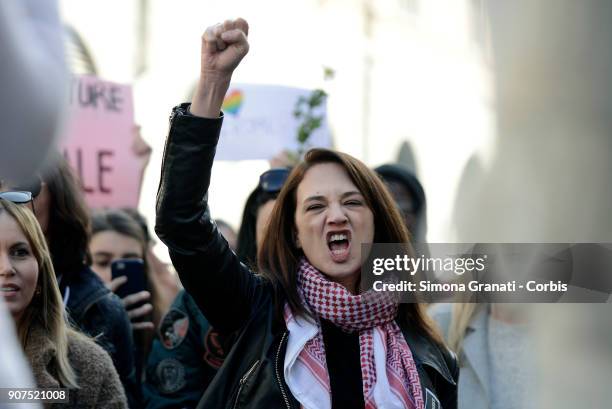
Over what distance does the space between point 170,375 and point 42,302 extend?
490 mm

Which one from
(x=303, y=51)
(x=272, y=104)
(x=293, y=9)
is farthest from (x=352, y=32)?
(x=272, y=104)

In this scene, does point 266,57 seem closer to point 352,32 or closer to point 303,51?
point 303,51

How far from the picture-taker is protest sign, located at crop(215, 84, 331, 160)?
499 cm

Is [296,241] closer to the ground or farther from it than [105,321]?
farther from it

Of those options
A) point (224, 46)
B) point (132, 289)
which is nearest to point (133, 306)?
point (132, 289)

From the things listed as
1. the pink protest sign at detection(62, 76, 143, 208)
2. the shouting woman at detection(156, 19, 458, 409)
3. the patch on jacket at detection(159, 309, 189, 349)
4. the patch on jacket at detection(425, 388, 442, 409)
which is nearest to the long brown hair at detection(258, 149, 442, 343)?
the shouting woman at detection(156, 19, 458, 409)

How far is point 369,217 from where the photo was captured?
2.88 metres

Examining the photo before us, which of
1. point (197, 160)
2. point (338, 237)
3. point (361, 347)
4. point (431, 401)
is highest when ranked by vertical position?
point (197, 160)

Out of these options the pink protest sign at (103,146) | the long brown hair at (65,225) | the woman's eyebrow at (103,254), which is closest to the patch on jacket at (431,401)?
the long brown hair at (65,225)

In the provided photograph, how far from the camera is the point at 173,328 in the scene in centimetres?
325

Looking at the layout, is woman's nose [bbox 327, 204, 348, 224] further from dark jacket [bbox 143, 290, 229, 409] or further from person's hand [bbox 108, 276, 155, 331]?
person's hand [bbox 108, 276, 155, 331]

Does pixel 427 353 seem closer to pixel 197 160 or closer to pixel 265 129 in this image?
pixel 197 160

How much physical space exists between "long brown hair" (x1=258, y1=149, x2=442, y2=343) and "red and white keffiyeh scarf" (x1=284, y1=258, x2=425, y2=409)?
0.07 metres

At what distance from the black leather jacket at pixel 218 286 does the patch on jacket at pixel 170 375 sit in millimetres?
574
